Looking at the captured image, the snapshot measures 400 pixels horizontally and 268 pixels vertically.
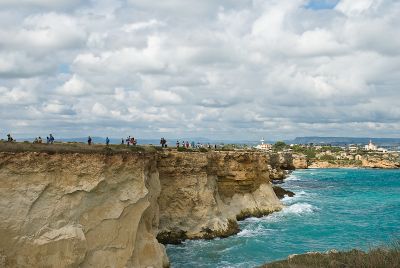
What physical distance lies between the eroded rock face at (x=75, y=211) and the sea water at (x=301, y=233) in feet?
17.5

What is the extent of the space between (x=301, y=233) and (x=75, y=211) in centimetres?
2158

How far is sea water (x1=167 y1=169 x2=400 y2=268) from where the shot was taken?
28172 mm

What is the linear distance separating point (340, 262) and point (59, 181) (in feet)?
42.8

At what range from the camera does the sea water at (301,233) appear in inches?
1109

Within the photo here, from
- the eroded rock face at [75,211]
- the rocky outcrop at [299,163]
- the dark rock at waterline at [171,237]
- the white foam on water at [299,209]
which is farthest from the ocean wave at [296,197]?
the rocky outcrop at [299,163]

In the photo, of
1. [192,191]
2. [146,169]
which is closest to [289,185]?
[192,191]

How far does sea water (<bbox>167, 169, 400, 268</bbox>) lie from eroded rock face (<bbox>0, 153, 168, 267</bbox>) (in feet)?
17.5

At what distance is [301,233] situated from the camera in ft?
118

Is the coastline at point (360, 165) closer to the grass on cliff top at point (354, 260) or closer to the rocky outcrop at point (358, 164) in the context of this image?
the rocky outcrop at point (358, 164)

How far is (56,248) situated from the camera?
63.8 ft

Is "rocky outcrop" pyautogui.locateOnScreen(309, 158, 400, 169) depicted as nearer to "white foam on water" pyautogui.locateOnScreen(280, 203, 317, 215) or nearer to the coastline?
the coastline

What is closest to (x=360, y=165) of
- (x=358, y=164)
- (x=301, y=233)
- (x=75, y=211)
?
(x=358, y=164)

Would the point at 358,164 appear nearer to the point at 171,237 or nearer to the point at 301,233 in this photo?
the point at 301,233

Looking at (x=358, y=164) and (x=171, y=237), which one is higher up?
(x=171, y=237)
